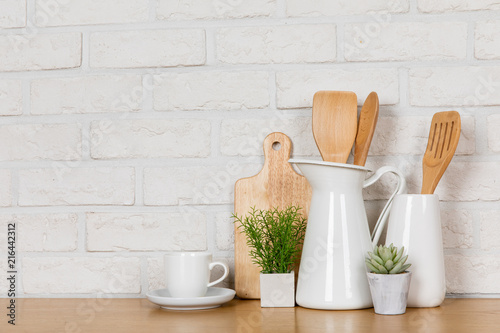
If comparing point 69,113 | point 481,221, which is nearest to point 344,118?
point 481,221

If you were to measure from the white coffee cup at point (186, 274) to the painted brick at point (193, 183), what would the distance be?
15 centimetres

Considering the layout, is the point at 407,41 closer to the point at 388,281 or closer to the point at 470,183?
the point at 470,183

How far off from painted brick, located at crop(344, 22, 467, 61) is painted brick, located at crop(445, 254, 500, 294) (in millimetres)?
381

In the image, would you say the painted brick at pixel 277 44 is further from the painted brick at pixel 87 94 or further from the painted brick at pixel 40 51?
the painted brick at pixel 40 51

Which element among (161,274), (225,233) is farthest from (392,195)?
(161,274)

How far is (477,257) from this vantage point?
1.05m

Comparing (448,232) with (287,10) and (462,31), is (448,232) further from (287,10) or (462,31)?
(287,10)

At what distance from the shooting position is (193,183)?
1112 mm

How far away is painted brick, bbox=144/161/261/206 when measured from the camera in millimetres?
1107

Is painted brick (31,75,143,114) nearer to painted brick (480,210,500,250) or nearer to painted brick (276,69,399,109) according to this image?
painted brick (276,69,399,109)

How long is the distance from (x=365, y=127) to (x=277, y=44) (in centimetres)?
24

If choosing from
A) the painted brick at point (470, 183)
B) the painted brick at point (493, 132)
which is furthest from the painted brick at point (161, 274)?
the painted brick at point (493, 132)

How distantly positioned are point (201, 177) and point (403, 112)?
0.41 m

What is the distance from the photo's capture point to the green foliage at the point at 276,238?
98cm
